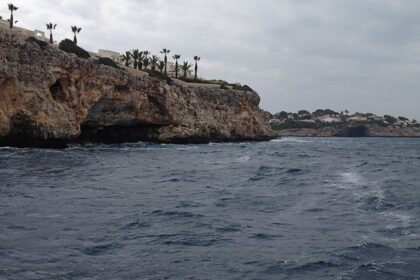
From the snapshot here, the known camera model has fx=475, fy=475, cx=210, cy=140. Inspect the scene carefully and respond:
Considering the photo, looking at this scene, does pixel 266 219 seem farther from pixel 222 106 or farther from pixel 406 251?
pixel 222 106

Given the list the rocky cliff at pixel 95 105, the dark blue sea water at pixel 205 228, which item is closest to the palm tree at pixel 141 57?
the rocky cliff at pixel 95 105

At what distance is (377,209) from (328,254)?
238 inches

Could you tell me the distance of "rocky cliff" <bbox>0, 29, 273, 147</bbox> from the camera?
125 feet

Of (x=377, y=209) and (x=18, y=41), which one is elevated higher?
(x=18, y=41)

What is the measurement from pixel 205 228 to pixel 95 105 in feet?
133

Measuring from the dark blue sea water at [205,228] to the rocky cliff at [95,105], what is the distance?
54.4 ft

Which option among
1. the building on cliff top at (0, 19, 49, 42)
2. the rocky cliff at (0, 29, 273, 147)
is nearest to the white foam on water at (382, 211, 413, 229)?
the rocky cliff at (0, 29, 273, 147)

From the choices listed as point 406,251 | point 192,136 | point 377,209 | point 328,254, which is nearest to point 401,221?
point 377,209

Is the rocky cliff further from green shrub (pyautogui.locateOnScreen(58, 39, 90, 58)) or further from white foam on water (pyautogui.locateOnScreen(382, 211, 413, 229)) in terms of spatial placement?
white foam on water (pyautogui.locateOnScreen(382, 211, 413, 229))

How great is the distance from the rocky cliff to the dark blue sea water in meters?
16.6

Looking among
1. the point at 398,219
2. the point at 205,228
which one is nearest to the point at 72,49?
the point at 205,228

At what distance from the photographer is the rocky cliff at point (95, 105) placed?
1495 inches

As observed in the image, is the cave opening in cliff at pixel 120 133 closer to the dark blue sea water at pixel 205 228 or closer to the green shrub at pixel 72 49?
the green shrub at pixel 72 49

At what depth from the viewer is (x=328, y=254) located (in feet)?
33.3
